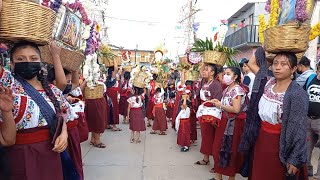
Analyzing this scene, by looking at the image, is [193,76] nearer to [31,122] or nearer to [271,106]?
[271,106]

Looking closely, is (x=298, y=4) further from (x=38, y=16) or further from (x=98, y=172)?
(x=98, y=172)

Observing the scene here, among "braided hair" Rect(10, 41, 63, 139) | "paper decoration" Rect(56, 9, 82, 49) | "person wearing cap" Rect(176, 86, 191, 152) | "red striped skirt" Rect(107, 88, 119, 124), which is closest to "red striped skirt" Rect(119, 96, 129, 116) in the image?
"red striped skirt" Rect(107, 88, 119, 124)

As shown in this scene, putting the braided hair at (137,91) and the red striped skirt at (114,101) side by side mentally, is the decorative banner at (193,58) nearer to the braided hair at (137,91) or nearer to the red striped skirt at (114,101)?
the braided hair at (137,91)

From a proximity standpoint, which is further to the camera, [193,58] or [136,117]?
[193,58]

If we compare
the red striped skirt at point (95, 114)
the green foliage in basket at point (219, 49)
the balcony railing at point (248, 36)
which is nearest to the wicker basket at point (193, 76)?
the green foliage in basket at point (219, 49)

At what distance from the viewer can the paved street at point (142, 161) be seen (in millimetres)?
4707

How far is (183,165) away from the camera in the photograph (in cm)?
526

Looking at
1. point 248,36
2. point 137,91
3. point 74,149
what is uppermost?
point 248,36

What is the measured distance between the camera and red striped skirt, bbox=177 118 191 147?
6171 mm

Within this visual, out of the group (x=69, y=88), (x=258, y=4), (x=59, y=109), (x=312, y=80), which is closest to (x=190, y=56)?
(x=312, y=80)

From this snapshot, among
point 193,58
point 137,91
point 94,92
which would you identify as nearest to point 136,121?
point 137,91

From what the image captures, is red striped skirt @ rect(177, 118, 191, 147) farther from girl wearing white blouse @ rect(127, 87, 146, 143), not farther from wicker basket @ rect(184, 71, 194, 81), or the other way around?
wicker basket @ rect(184, 71, 194, 81)

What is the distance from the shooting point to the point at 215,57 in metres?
5.06

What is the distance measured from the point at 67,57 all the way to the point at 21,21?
0.94 meters
